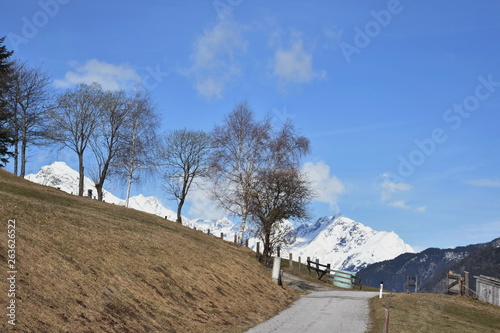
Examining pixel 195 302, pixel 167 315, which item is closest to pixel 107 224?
pixel 195 302

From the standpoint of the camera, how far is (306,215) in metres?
42.3

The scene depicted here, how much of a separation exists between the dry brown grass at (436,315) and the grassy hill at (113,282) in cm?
608

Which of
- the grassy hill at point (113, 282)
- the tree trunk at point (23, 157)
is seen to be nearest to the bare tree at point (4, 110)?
the tree trunk at point (23, 157)

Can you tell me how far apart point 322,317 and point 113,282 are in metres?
10.8

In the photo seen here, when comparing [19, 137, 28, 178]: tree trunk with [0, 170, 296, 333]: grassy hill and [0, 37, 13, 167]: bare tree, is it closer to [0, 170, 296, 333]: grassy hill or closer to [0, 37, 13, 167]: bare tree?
[0, 37, 13, 167]: bare tree

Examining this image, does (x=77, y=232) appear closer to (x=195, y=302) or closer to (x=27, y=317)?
(x=195, y=302)

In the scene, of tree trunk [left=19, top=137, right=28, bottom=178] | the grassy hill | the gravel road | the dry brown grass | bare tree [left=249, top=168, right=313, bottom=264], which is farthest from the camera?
tree trunk [left=19, top=137, right=28, bottom=178]

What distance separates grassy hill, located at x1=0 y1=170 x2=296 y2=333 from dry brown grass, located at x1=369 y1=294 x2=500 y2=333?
6.08 m

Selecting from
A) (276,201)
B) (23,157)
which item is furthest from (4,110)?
(276,201)

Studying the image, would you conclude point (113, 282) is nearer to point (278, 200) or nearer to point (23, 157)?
point (278, 200)

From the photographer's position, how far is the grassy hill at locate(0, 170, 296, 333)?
1596 cm

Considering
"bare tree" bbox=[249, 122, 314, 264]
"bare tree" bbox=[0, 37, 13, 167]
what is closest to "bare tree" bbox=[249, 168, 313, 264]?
"bare tree" bbox=[249, 122, 314, 264]

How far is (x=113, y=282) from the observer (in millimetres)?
19766

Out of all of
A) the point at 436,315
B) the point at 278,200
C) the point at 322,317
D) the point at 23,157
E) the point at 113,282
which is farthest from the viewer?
the point at 23,157
